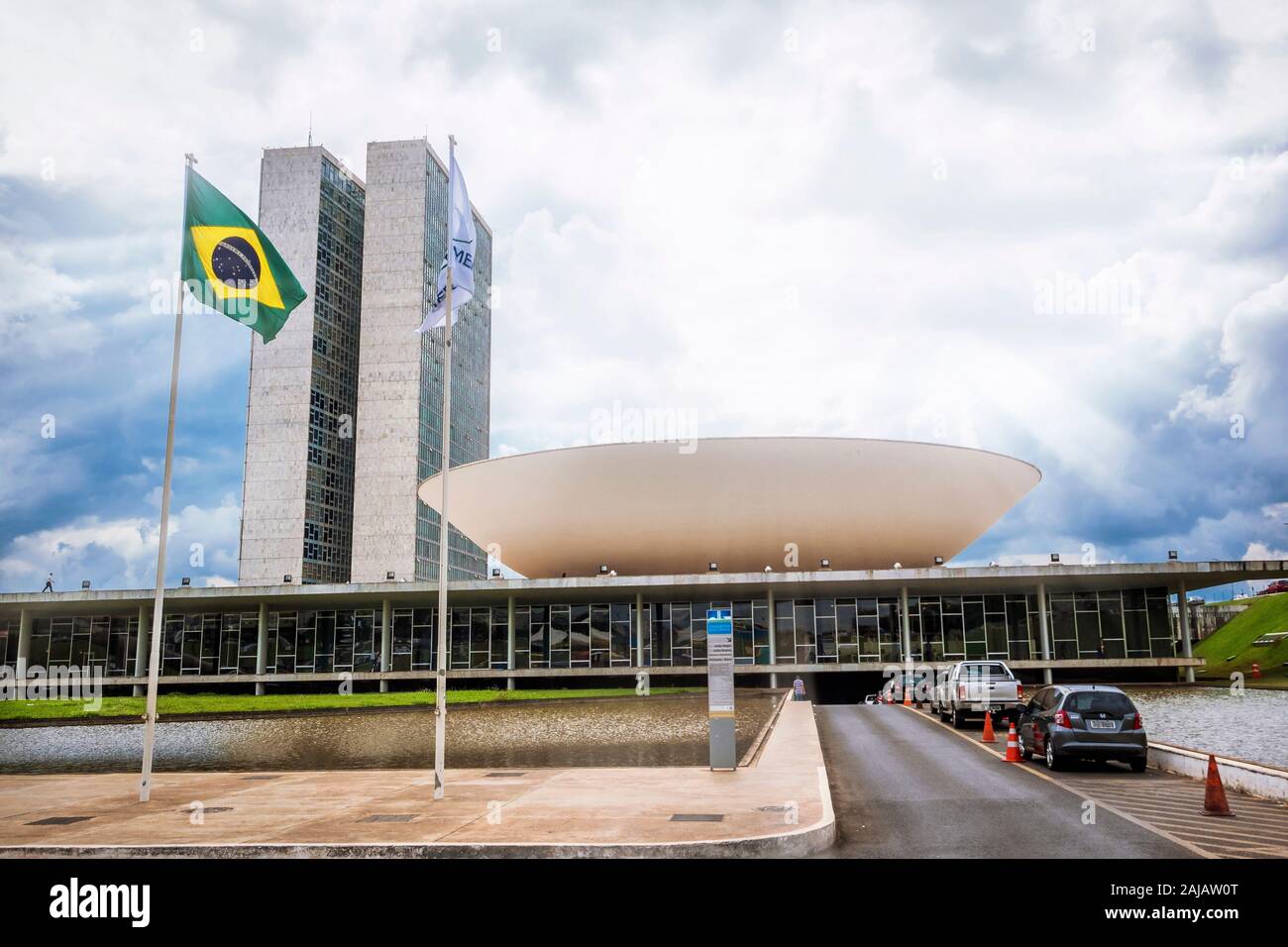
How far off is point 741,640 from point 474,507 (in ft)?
49.2

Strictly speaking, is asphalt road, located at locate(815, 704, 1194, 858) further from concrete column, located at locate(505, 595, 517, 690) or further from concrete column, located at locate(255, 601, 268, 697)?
concrete column, located at locate(255, 601, 268, 697)

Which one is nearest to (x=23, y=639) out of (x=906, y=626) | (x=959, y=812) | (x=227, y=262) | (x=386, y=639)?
(x=386, y=639)

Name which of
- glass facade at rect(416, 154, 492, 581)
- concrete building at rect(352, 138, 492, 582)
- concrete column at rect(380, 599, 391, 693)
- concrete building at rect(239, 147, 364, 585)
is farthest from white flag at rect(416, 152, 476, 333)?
concrete building at rect(239, 147, 364, 585)

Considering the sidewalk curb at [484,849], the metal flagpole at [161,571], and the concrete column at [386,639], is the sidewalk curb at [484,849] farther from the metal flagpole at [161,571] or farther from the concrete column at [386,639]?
the concrete column at [386,639]

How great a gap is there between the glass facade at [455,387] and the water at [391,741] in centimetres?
8117

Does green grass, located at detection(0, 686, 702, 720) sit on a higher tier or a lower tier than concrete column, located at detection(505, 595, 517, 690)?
lower

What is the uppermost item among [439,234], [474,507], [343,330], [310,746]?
[439,234]

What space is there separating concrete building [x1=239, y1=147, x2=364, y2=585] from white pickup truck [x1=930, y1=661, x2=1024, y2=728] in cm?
9716

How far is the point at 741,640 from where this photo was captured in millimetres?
48031

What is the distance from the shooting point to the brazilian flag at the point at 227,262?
14.3 m

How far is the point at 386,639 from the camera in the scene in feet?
169

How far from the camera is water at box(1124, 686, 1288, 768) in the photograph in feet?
58.1

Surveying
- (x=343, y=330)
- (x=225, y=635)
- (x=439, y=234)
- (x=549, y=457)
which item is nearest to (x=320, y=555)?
(x=343, y=330)
